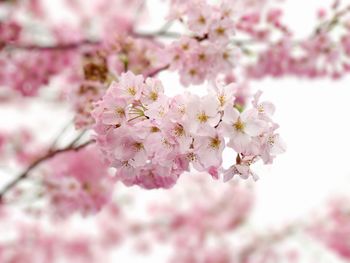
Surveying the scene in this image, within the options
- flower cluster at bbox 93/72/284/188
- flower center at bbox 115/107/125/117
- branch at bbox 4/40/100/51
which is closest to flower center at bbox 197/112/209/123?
flower cluster at bbox 93/72/284/188

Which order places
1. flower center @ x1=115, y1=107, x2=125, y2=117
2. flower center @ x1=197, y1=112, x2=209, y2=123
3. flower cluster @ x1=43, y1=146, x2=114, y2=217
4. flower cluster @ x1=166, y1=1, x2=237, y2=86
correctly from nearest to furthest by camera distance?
flower center @ x1=197, y1=112, x2=209, y2=123
flower center @ x1=115, y1=107, x2=125, y2=117
flower cluster @ x1=166, y1=1, x2=237, y2=86
flower cluster @ x1=43, y1=146, x2=114, y2=217

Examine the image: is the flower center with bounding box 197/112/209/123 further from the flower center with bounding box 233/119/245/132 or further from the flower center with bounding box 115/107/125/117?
the flower center with bounding box 115/107/125/117

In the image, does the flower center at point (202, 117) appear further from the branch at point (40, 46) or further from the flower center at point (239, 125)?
the branch at point (40, 46)

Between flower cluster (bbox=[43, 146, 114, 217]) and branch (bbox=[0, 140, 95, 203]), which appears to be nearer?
branch (bbox=[0, 140, 95, 203])

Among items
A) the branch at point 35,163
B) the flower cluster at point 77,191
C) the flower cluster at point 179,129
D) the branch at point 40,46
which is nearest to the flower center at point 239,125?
the flower cluster at point 179,129

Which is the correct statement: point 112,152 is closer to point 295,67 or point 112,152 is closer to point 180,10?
point 180,10

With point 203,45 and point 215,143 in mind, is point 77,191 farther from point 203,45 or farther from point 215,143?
point 215,143

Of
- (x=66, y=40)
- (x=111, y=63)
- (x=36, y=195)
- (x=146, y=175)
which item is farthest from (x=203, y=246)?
(x=146, y=175)

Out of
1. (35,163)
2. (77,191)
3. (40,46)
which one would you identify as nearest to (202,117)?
(35,163)
